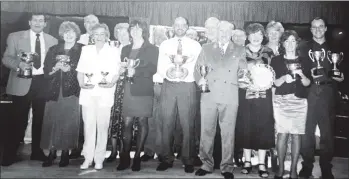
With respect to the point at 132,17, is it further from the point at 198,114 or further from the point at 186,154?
the point at 186,154

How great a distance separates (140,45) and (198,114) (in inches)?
46.0

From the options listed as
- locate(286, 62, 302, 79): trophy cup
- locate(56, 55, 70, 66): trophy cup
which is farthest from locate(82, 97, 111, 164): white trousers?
locate(286, 62, 302, 79): trophy cup

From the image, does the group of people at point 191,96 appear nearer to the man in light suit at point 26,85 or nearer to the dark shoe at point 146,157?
the man in light suit at point 26,85

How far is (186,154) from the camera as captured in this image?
9.62 ft

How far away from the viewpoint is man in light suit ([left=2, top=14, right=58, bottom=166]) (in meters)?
3.21

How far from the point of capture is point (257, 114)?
2895 mm

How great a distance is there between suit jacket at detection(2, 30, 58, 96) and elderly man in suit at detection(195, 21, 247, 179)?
2.07m

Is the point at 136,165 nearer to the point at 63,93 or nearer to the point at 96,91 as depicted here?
the point at 96,91

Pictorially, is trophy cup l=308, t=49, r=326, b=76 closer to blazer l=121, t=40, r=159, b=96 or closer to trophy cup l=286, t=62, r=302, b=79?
trophy cup l=286, t=62, r=302, b=79

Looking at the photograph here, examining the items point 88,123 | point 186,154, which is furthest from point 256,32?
point 88,123

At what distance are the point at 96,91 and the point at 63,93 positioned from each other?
1.38 ft

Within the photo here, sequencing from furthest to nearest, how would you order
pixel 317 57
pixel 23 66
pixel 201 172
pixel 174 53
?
1. pixel 23 66
2. pixel 174 53
3. pixel 317 57
4. pixel 201 172

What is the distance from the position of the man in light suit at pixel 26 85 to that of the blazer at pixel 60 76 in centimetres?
25

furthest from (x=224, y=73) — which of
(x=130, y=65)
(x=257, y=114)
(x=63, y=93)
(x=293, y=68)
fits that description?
(x=63, y=93)
